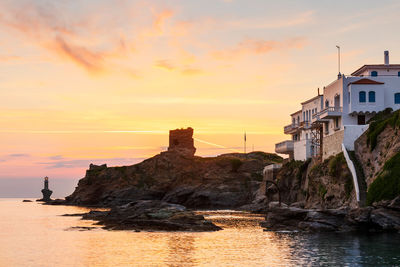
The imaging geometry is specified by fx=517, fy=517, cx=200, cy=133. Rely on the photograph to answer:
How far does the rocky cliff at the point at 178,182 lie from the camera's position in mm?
150250

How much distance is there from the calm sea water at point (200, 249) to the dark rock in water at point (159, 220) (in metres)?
4.18

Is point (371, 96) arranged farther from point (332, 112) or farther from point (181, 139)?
point (181, 139)

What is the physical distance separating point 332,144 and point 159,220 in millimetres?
30553

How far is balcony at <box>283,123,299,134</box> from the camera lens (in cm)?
12336

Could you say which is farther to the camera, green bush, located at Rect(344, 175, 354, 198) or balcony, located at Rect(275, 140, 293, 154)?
balcony, located at Rect(275, 140, 293, 154)

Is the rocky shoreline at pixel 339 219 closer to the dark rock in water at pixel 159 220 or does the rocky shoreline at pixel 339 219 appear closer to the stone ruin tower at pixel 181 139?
the dark rock in water at pixel 159 220

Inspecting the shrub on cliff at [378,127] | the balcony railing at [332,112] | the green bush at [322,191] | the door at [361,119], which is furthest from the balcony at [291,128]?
the shrub on cliff at [378,127]

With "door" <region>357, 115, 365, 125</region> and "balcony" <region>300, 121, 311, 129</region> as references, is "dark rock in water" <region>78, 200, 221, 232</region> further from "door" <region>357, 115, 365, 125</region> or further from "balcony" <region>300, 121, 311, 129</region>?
"balcony" <region>300, 121, 311, 129</region>

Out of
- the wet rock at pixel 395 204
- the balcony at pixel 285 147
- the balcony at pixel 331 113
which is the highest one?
the balcony at pixel 331 113

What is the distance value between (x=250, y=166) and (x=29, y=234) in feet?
320

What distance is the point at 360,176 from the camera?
70.7m

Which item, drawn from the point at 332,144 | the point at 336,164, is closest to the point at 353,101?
the point at 332,144

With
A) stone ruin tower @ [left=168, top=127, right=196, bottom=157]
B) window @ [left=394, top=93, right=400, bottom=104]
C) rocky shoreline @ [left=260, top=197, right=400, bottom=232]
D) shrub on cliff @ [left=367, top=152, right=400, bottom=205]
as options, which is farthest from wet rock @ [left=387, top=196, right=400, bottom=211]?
stone ruin tower @ [left=168, top=127, right=196, bottom=157]

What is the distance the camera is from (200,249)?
50.2 metres
